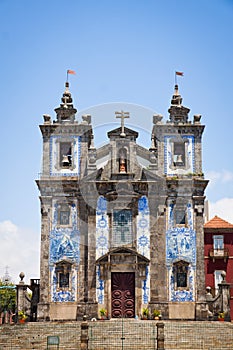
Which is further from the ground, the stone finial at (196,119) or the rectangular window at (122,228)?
the stone finial at (196,119)

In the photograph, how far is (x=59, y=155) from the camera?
3791 cm

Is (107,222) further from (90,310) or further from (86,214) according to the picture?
(90,310)

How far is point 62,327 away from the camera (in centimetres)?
3003

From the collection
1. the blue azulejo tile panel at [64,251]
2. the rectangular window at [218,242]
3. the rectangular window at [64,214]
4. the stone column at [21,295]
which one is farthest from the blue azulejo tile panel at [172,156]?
the stone column at [21,295]

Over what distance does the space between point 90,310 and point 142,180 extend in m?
8.15

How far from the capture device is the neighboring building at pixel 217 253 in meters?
41.8

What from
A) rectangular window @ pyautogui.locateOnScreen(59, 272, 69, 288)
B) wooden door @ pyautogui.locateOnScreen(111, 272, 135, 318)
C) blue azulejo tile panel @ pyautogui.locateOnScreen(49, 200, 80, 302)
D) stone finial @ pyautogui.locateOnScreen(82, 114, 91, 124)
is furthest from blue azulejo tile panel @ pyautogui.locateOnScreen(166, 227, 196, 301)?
stone finial @ pyautogui.locateOnScreen(82, 114, 91, 124)

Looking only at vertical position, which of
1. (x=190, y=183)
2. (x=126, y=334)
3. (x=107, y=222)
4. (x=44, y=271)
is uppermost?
(x=190, y=183)

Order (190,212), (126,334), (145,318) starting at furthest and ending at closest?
1. (190,212)
2. (145,318)
3. (126,334)

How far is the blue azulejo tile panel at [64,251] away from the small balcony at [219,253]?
412 inches

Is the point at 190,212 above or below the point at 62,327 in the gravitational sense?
above

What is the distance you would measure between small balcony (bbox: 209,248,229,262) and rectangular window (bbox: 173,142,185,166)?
Answer: 7.61 meters

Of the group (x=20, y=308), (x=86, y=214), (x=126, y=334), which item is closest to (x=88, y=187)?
(x=86, y=214)

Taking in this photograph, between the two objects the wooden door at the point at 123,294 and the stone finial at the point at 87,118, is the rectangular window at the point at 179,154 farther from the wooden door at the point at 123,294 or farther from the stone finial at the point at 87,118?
the wooden door at the point at 123,294
